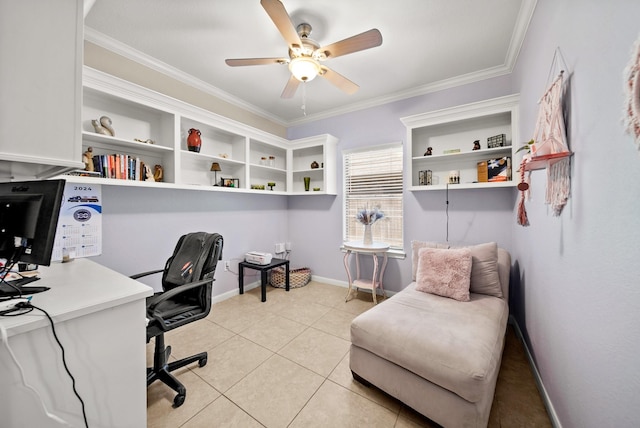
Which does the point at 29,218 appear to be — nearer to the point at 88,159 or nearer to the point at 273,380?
the point at 88,159

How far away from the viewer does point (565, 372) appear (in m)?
1.22

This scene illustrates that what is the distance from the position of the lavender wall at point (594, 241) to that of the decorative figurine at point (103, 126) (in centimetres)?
311

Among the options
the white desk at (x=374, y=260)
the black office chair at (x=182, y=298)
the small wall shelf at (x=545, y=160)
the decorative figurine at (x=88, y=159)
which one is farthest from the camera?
the white desk at (x=374, y=260)

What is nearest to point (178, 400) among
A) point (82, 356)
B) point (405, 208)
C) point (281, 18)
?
point (82, 356)

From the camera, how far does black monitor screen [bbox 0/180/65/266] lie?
1.02 meters

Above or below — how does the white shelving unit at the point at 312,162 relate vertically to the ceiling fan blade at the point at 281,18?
below

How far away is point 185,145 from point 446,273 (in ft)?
10.00

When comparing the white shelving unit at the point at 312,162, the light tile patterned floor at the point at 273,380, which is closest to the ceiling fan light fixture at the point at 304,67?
the white shelving unit at the point at 312,162

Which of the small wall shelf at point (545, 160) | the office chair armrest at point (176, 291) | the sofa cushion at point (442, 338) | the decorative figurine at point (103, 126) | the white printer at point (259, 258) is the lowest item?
the sofa cushion at point (442, 338)

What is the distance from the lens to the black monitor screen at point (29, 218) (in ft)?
3.35

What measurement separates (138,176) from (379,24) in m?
2.50

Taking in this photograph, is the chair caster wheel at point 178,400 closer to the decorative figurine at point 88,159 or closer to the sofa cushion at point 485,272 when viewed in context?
the decorative figurine at point 88,159

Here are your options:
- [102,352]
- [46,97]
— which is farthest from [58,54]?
[102,352]

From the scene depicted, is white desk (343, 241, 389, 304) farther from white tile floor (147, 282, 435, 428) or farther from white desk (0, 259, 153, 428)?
white desk (0, 259, 153, 428)
